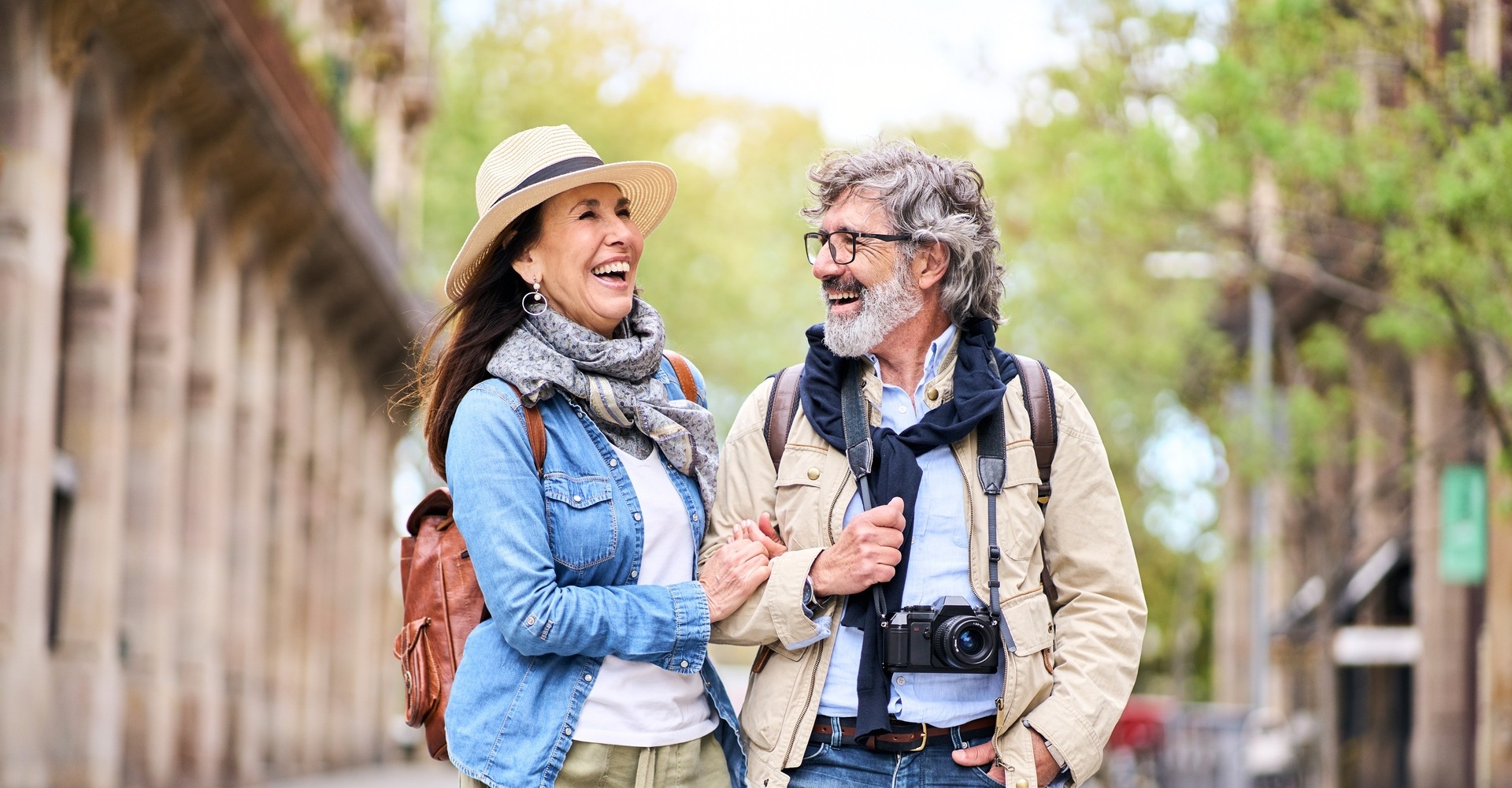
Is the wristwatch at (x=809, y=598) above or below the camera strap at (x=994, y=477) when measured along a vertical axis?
below

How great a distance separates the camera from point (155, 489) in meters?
17.0

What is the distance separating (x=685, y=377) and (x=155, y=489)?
13.2m

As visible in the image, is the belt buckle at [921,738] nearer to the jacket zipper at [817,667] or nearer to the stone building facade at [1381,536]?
the jacket zipper at [817,667]

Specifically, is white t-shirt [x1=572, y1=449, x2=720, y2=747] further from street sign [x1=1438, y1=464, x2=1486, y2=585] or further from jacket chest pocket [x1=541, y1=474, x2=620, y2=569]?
street sign [x1=1438, y1=464, x2=1486, y2=585]

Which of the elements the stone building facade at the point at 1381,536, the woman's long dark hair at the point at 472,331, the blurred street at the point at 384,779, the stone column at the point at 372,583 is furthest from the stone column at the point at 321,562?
the woman's long dark hair at the point at 472,331

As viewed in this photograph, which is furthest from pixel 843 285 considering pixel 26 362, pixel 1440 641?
pixel 1440 641

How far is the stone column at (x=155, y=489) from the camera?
16.6 m

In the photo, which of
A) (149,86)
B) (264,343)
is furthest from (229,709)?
(149,86)

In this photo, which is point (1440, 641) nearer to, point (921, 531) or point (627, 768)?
point (921, 531)

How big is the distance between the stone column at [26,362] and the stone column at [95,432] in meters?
1.16

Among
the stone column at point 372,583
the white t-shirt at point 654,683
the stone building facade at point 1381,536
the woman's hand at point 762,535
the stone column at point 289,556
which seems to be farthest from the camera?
the stone column at point 372,583

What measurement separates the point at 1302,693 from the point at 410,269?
16.6m

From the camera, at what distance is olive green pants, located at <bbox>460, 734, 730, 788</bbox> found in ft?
13.6

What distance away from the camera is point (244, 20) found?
15.7m
